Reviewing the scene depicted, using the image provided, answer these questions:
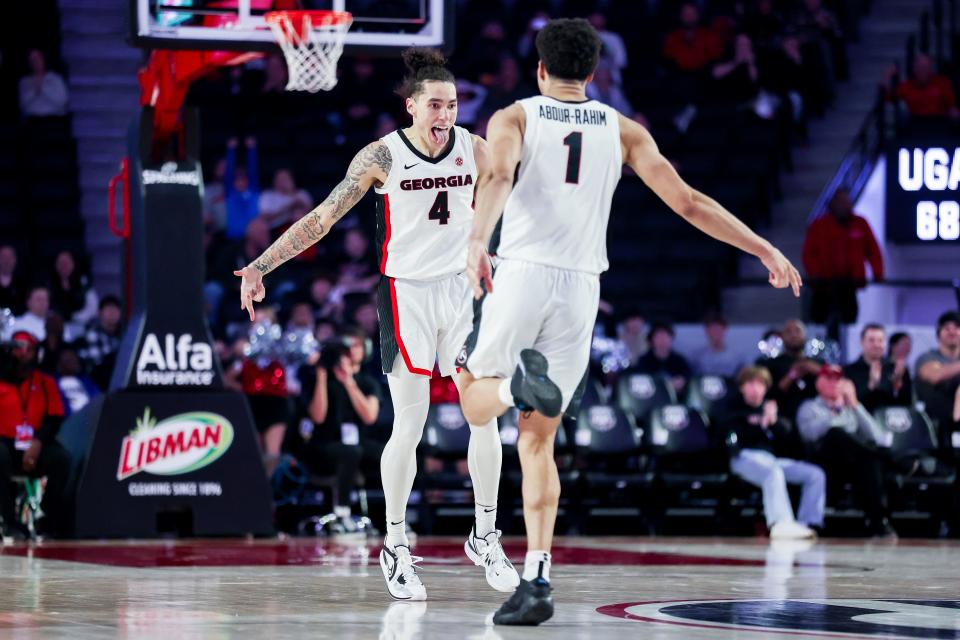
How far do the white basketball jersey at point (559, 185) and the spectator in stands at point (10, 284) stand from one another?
9.97m

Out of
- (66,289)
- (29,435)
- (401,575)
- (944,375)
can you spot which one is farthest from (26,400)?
(944,375)

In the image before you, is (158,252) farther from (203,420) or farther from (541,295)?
(541,295)

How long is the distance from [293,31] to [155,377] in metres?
2.91

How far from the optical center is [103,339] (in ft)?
49.6

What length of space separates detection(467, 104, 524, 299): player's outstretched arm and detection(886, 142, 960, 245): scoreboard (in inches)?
376

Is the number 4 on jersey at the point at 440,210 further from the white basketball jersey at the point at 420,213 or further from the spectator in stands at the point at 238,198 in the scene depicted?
the spectator in stands at the point at 238,198

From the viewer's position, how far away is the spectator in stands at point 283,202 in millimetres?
17828

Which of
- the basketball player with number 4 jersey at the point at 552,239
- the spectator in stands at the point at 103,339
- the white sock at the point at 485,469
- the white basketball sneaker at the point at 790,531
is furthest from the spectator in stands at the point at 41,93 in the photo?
the basketball player with number 4 jersey at the point at 552,239

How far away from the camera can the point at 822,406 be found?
14242 mm

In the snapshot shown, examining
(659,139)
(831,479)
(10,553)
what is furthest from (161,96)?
(659,139)

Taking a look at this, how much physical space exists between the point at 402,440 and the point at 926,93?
44.3 ft

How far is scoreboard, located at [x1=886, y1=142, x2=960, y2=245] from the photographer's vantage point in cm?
1508

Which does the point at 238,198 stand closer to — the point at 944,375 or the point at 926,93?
the point at 944,375

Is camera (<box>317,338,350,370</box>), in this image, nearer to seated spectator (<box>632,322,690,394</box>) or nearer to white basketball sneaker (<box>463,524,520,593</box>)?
seated spectator (<box>632,322,690,394</box>)
